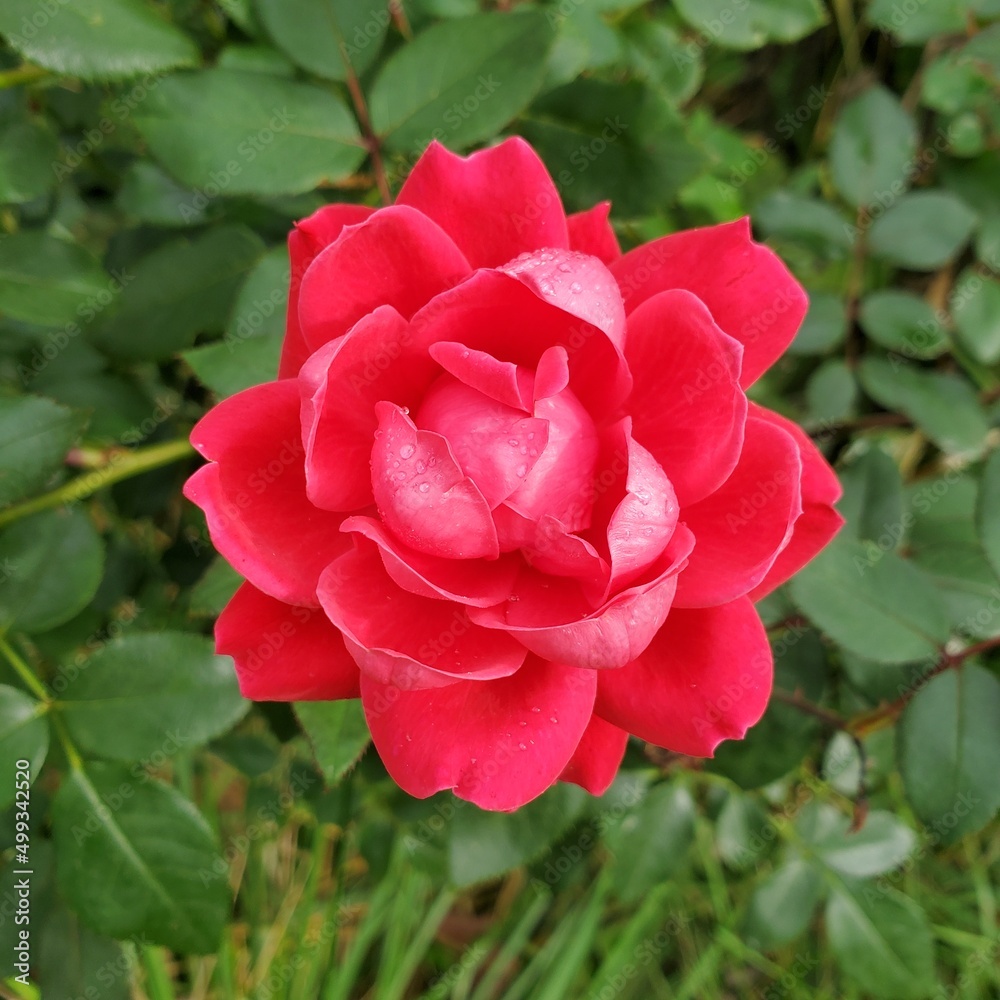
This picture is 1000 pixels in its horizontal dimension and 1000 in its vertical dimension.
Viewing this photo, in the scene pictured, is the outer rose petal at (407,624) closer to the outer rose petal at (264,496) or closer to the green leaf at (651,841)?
the outer rose petal at (264,496)

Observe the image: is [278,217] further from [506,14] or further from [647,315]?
[647,315]

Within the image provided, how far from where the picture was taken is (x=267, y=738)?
1329mm

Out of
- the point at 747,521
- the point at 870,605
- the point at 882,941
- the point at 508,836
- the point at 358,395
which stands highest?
the point at 358,395

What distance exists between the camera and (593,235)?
2.26 feet

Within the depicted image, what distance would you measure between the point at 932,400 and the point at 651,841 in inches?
31.5

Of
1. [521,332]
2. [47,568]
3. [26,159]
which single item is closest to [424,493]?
[521,332]

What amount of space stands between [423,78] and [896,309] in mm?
829

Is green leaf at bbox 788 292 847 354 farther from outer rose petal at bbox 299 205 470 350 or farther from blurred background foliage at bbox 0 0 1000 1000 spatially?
outer rose petal at bbox 299 205 470 350

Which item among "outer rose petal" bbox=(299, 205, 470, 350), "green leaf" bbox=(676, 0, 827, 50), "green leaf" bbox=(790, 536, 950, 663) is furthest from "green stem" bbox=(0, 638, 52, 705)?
"green leaf" bbox=(676, 0, 827, 50)

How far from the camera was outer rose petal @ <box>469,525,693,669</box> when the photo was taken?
55 centimetres

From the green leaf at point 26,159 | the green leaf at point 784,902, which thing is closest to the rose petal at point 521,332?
the green leaf at point 26,159

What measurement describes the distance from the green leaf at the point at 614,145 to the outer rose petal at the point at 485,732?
572 mm

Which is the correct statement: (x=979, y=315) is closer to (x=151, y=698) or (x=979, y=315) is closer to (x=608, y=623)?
(x=608, y=623)

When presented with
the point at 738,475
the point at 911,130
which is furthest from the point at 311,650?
the point at 911,130
